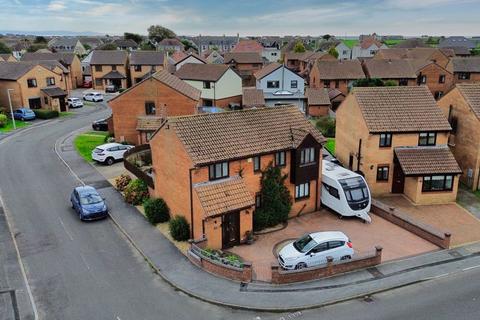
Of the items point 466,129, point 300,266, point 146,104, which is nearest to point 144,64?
point 146,104

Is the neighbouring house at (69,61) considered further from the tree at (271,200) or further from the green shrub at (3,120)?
the tree at (271,200)

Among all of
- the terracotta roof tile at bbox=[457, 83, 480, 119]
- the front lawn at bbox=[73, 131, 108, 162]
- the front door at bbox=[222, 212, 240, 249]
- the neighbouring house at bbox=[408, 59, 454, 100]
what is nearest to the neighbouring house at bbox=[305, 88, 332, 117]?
the neighbouring house at bbox=[408, 59, 454, 100]

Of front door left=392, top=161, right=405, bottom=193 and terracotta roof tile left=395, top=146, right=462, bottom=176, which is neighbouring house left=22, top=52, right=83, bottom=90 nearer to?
front door left=392, top=161, right=405, bottom=193

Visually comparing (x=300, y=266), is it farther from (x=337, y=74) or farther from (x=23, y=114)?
(x=337, y=74)

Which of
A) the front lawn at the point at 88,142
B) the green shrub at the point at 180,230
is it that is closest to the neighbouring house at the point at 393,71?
the front lawn at the point at 88,142

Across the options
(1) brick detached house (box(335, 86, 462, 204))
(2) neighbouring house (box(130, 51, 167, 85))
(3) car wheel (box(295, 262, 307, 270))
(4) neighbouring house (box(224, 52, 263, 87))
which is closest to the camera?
(3) car wheel (box(295, 262, 307, 270))

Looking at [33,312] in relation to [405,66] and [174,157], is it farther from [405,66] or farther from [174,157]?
[405,66]
